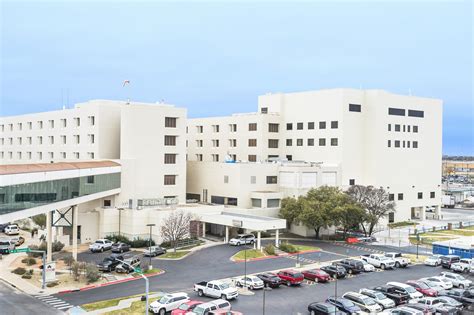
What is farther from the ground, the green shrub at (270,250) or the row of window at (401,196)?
the row of window at (401,196)

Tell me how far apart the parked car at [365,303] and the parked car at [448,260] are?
21647 mm

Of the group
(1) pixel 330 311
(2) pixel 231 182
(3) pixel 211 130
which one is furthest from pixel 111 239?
(3) pixel 211 130

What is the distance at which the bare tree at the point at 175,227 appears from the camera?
7038 cm

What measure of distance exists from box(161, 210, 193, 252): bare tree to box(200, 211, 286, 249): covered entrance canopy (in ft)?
13.4

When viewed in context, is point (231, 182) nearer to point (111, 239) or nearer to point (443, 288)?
point (111, 239)

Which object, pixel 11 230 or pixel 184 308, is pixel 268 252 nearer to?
pixel 184 308

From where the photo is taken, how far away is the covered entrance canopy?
2766 inches

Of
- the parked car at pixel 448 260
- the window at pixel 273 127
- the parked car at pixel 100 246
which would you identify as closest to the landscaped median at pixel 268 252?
the parked car at pixel 448 260

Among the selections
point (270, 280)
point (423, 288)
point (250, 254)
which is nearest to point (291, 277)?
point (270, 280)

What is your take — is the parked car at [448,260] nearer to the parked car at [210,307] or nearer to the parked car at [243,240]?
the parked car at [243,240]

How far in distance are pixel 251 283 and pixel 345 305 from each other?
1060 centimetres

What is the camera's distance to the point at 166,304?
42500 mm

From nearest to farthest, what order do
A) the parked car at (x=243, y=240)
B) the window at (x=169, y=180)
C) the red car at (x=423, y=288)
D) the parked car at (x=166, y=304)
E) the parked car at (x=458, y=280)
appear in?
1. the parked car at (x=166, y=304)
2. the red car at (x=423, y=288)
3. the parked car at (x=458, y=280)
4. the parked car at (x=243, y=240)
5. the window at (x=169, y=180)

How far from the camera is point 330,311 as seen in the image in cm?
4088
